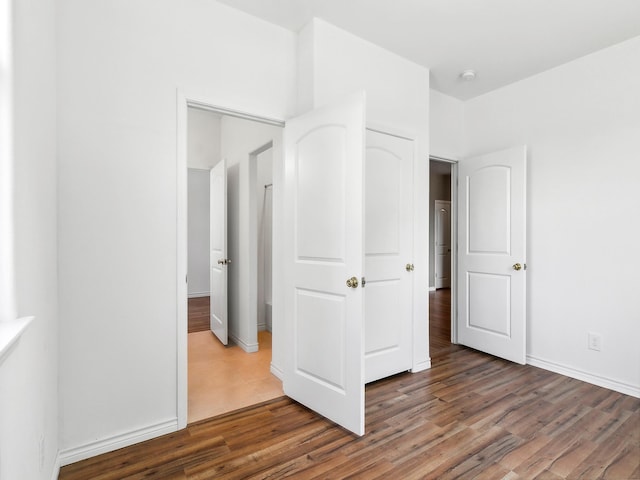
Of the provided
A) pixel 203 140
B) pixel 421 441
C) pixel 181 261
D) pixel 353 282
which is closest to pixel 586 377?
pixel 421 441

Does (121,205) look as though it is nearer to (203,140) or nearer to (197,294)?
(203,140)

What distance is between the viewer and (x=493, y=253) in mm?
3428

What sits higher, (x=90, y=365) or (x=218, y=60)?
(x=218, y=60)

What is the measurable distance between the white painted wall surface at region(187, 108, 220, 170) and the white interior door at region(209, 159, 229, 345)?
1.57m

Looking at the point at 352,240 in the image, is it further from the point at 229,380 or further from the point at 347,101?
the point at 229,380

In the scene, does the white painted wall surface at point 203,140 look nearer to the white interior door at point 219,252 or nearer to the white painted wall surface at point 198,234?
the white painted wall surface at point 198,234

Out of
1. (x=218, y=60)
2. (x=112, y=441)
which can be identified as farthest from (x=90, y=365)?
(x=218, y=60)

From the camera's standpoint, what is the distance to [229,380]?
2.83m

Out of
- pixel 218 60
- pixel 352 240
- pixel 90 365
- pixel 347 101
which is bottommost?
pixel 90 365

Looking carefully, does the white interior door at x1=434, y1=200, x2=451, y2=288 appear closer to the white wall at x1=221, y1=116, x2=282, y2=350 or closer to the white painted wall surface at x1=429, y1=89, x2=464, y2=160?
the white painted wall surface at x1=429, y1=89, x2=464, y2=160

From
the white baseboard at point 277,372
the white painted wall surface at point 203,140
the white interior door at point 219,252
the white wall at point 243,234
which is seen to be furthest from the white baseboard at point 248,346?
the white painted wall surface at point 203,140

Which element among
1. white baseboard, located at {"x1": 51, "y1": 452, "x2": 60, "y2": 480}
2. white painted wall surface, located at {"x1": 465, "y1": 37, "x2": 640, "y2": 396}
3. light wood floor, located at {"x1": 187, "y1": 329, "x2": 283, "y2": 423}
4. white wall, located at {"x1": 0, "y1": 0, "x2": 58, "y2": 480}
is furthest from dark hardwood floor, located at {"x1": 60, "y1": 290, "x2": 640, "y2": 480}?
white wall, located at {"x1": 0, "y1": 0, "x2": 58, "y2": 480}

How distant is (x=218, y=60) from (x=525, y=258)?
3.07 m

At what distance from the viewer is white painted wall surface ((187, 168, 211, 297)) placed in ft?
20.9
